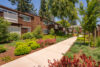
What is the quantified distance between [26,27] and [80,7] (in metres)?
12.2

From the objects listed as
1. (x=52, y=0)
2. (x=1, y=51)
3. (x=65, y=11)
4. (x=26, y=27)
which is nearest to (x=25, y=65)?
(x=1, y=51)

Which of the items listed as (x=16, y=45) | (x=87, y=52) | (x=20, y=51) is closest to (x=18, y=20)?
(x=16, y=45)

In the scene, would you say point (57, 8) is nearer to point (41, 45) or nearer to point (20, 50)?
point (41, 45)

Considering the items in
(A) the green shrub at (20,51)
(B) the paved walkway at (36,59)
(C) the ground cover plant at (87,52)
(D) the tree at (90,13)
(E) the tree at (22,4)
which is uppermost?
(E) the tree at (22,4)

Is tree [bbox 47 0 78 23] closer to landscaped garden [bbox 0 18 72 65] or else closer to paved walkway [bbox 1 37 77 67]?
landscaped garden [bbox 0 18 72 65]

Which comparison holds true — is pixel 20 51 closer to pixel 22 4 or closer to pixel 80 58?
pixel 80 58

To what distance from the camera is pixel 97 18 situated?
21.6 ft

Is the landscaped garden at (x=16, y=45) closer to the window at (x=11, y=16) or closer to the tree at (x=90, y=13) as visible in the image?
the window at (x=11, y=16)

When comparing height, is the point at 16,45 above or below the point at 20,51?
above

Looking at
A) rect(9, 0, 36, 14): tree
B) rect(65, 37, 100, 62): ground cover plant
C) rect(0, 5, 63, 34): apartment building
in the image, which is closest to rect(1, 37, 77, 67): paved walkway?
rect(65, 37, 100, 62): ground cover plant

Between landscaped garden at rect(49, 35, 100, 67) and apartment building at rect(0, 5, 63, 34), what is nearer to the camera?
landscaped garden at rect(49, 35, 100, 67)

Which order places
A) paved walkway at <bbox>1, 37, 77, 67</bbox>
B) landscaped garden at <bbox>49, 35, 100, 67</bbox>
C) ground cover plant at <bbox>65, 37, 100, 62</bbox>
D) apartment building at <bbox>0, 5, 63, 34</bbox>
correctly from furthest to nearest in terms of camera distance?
1. apartment building at <bbox>0, 5, 63, 34</bbox>
2. ground cover plant at <bbox>65, 37, 100, 62</bbox>
3. paved walkway at <bbox>1, 37, 77, 67</bbox>
4. landscaped garden at <bbox>49, 35, 100, 67</bbox>

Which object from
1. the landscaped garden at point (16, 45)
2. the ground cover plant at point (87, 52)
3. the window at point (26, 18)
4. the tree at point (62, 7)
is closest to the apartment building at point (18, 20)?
the window at point (26, 18)

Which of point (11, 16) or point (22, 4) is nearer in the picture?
point (11, 16)
